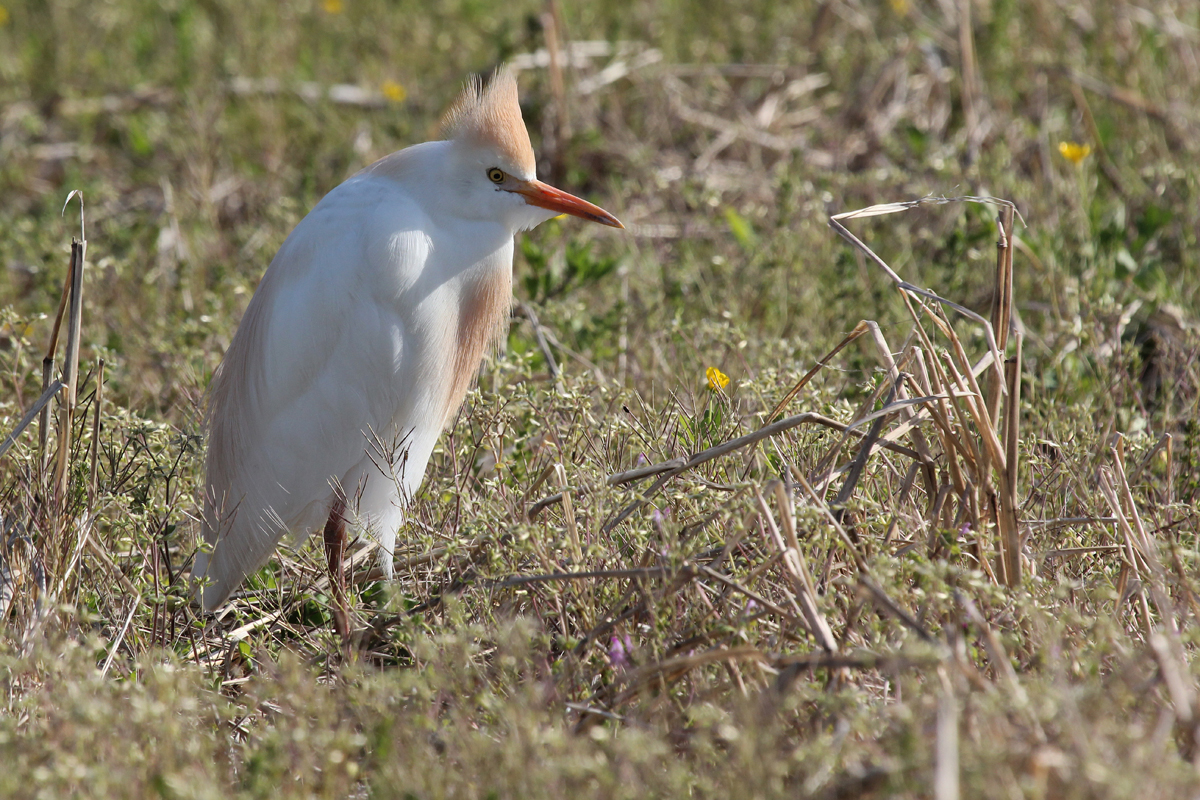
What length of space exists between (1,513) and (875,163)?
3158 millimetres

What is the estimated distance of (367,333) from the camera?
2.19 meters

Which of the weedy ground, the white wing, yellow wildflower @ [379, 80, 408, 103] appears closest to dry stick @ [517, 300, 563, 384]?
the weedy ground

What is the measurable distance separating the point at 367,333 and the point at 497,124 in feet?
1.60

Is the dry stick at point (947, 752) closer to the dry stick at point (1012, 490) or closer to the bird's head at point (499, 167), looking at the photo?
the dry stick at point (1012, 490)

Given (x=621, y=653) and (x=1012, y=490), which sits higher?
(x=1012, y=490)

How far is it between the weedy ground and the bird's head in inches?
13.4

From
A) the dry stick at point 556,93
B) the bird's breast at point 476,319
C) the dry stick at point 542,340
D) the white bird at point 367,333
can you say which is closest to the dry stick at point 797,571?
the white bird at point 367,333

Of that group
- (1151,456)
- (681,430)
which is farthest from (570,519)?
(1151,456)

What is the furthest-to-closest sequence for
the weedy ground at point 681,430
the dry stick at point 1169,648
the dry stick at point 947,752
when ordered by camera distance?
the weedy ground at point 681,430
the dry stick at point 1169,648
the dry stick at point 947,752

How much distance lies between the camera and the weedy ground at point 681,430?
53.5 inches

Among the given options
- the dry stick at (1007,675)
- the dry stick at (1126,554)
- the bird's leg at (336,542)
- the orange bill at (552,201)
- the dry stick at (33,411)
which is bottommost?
the bird's leg at (336,542)

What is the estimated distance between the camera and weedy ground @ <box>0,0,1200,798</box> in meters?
1.36

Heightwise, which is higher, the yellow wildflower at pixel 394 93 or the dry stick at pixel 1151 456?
the yellow wildflower at pixel 394 93

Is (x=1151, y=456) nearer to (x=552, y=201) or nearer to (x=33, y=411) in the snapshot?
(x=552, y=201)
